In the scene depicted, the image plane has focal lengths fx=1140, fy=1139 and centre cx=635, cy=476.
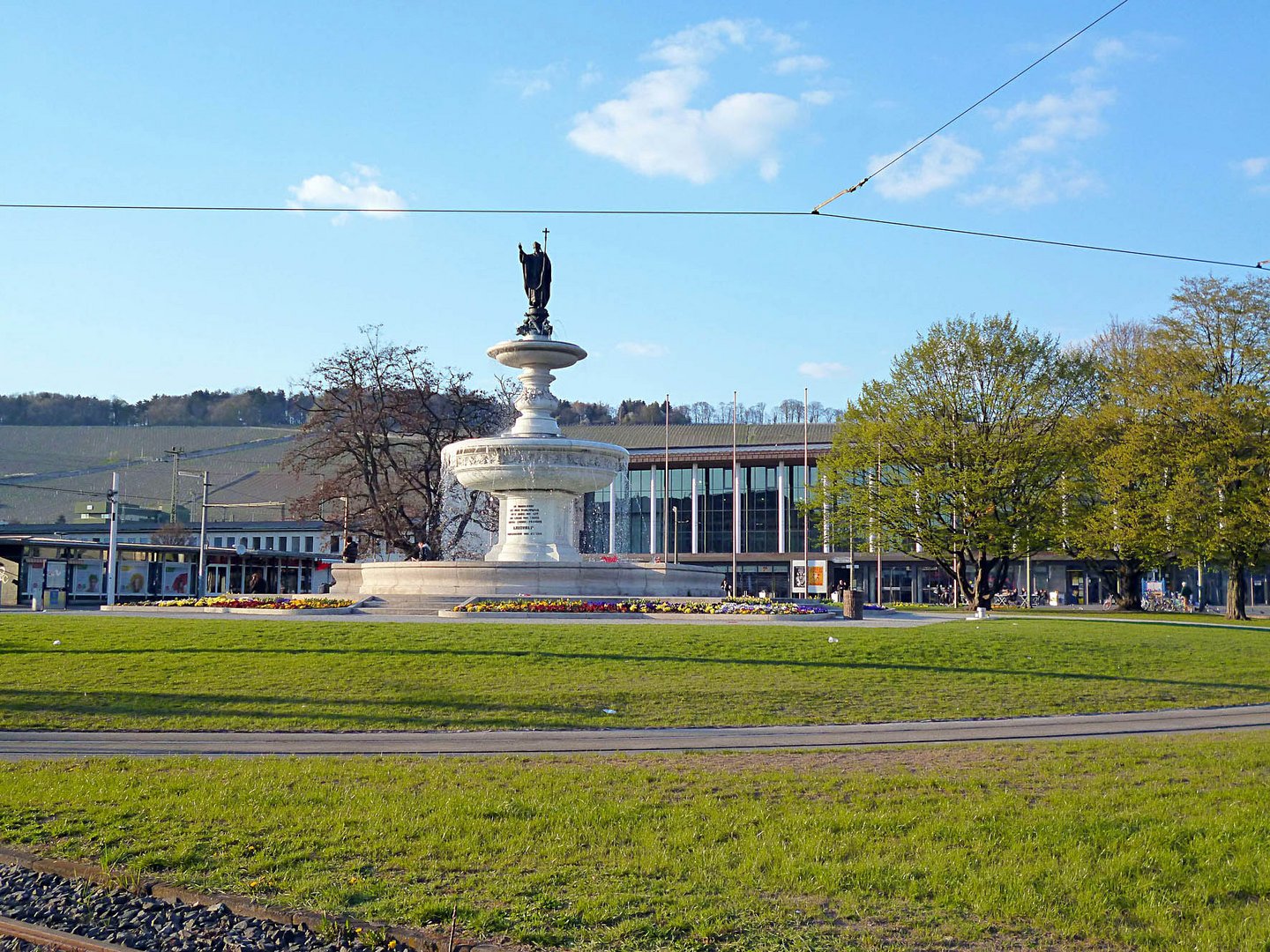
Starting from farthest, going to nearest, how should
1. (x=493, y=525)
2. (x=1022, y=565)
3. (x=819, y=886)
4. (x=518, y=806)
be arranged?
(x=1022, y=565) → (x=493, y=525) → (x=518, y=806) → (x=819, y=886)

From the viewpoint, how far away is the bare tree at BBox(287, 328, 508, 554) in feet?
181

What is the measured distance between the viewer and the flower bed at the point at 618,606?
29.2 meters

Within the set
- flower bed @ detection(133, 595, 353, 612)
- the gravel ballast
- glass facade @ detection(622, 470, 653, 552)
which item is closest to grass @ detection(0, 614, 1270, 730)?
flower bed @ detection(133, 595, 353, 612)

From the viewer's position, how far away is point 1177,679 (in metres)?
20.8

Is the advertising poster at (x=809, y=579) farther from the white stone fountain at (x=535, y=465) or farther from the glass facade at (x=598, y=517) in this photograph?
the white stone fountain at (x=535, y=465)

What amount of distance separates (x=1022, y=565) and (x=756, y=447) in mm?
21535

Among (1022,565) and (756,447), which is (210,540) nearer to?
(756,447)

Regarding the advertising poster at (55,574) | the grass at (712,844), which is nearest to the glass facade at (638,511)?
the advertising poster at (55,574)

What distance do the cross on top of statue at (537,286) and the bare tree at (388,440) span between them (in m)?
16.1

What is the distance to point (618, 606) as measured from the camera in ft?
99.5

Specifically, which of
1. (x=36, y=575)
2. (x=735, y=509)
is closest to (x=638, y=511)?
(x=735, y=509)

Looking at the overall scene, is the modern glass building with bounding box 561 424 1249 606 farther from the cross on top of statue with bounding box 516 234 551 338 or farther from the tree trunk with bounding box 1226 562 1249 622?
the cross on top of statue with bounding box 516 234 551 338

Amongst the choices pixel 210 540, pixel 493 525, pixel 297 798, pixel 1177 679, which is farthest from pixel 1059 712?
pixel 210 540

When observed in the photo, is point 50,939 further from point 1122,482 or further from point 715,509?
point 715,509
